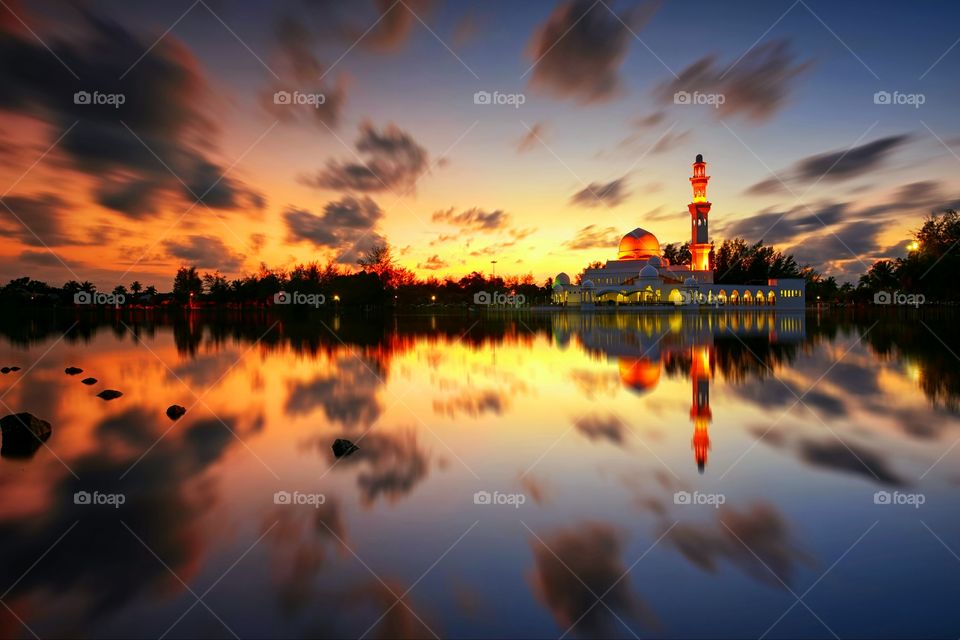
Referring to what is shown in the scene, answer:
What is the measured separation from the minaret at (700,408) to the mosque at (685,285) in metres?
70.3

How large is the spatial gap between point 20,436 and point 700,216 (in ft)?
327

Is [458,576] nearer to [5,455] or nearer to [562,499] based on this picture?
[562,499]

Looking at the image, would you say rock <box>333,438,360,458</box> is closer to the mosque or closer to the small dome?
the mosque

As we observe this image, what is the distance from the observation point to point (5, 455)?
9.72 meters

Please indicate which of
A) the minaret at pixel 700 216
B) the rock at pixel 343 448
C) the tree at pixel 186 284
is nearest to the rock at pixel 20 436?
the rock at pixel 343 448

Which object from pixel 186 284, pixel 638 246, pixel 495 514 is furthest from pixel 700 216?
pixel 186 284

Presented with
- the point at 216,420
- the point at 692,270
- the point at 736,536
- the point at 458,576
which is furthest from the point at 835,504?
the point at 692,270

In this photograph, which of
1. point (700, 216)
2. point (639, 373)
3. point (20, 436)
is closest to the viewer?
point (20, 436)

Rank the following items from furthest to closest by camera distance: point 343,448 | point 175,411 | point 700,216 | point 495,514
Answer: point 700,216, point 175,411, point 343,448, point 495,514

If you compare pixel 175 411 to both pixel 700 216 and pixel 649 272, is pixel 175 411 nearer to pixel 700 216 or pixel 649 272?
pixel 649 272

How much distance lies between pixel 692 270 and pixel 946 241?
39832 millimetres

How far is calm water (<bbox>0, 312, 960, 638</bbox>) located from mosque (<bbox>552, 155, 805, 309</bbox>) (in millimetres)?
75261

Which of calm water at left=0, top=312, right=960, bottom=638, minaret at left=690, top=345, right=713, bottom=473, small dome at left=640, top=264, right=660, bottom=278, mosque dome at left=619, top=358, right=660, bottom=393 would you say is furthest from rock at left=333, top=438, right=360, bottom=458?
small dome at left=640, top=264, right=660, bottom=278

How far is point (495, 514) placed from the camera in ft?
23.0
